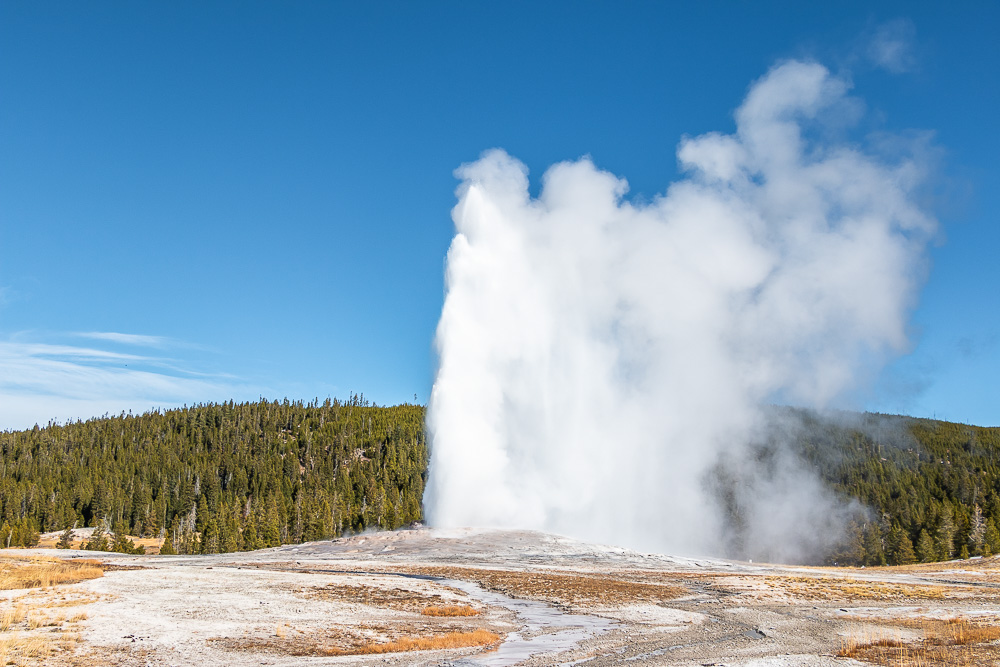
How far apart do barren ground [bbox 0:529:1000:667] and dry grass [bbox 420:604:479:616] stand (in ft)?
0.47

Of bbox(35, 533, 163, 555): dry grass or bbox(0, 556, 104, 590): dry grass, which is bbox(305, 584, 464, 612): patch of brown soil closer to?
bbox(0, 556, 104, 590): dry grass

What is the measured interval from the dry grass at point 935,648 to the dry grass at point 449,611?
1397cm

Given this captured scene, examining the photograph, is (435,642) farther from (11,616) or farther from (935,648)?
(935,648)

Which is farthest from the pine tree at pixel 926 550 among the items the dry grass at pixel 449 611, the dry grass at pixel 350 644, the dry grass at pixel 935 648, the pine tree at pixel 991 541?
the dry grass at pixel 350 644

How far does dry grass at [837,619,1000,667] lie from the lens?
16.8m

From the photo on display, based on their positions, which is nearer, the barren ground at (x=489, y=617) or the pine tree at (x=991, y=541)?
the barren ground at (x=489, y=617)

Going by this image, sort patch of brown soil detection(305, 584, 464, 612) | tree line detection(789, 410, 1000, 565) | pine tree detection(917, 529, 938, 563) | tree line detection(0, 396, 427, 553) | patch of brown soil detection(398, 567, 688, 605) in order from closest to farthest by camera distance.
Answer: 1. patch of brown soil detection(305, 584, 464, 612)
2. patch of brown soil detection(398, 567, 688, 605)
3. pine tree detection(917, 529, 938, 563)
4. tree line detection(789, 410, 1000, 565)
5. tree line detection(0, 396, 427, 553)

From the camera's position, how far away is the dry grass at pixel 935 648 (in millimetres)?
16781

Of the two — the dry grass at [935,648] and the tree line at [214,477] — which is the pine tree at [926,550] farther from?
the dry grass at [935,648]

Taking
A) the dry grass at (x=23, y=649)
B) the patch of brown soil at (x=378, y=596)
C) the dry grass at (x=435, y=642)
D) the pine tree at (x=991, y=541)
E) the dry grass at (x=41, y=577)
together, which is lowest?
the pine tree at (x=991, y=541)

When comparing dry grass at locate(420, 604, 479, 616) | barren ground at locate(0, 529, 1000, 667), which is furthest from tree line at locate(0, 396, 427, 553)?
dry grass at locate(420, 604, 479, 616)

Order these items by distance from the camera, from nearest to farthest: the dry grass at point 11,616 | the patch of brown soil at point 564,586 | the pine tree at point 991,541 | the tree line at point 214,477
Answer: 1. the dry grass at point 11,616
2. the patch of brown soil at point 564,586
3. the pine tree at point 991,541
4. the tree line at point 214,477

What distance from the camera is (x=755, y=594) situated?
36.8m

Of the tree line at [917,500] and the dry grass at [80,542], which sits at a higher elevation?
the tree line at [917,500]
